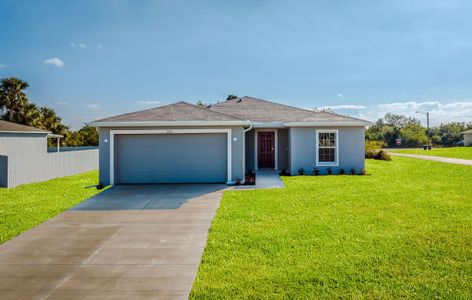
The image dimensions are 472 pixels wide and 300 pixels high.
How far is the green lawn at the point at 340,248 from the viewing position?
393cm

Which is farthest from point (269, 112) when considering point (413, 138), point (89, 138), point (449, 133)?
point (449, 133)

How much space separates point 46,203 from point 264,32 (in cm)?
1379

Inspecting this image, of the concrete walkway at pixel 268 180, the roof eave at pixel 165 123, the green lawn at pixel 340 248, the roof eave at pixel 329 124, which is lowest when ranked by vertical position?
the green lawn at pixel 340 248

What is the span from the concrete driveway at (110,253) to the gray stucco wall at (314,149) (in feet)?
25.1

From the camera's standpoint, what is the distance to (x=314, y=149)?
51.2ft

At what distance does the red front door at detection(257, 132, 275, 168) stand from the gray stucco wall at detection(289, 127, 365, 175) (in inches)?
69.5

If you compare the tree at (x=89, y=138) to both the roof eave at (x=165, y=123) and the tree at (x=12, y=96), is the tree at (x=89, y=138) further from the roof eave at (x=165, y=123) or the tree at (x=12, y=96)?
the roof eave at (x=165, y=123)

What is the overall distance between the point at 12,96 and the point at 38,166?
2403 centimetres

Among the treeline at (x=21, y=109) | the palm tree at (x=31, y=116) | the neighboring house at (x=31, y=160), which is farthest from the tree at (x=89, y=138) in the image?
the neighboring house at (x=31, y=160)

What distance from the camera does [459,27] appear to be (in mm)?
14922

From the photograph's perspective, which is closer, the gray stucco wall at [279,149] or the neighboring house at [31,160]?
the neighboring house at [31,160]

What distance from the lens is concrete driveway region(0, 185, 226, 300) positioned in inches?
161

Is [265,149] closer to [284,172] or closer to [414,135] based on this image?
[284,172]

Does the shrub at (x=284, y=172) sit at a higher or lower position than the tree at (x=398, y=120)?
lower
